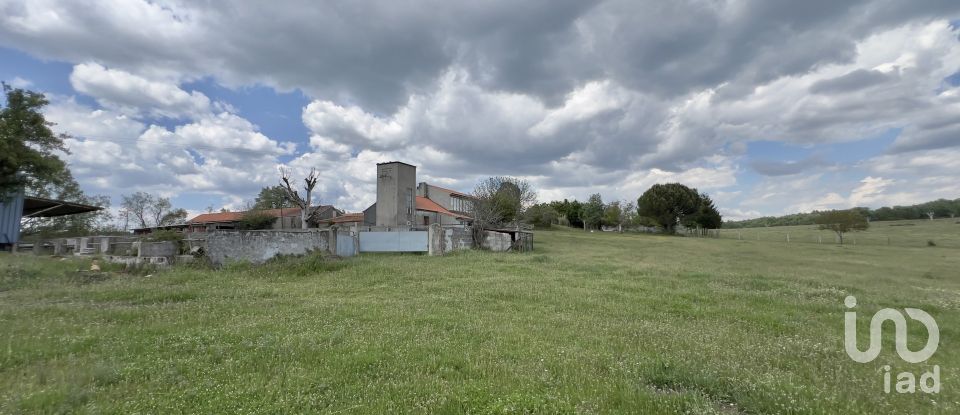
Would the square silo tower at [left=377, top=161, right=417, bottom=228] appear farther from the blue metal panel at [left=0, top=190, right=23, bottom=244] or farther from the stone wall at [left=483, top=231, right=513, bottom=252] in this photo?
the blue metal panel at [left=0, top=190, right=23, bottom=244]

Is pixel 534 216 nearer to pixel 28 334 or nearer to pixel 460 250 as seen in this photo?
pixel 460 250

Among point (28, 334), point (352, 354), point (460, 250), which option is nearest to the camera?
point (352, 354)

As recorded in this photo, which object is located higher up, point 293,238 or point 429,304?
point 293,238

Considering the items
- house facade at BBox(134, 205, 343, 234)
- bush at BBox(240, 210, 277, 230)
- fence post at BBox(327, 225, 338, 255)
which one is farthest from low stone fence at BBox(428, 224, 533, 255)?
bush at BBox(240, 210, 277, 230)

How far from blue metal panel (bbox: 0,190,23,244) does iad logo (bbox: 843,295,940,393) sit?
1514 inches

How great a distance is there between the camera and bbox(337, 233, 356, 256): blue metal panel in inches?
914

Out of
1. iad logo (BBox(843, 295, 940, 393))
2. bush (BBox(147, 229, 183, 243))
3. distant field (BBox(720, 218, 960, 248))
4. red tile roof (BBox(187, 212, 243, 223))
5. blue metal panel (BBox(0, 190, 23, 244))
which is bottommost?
iad logo (BBox(843, 295, 940, 393))

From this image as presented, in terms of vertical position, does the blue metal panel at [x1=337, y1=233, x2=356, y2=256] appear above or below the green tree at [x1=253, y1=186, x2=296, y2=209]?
below

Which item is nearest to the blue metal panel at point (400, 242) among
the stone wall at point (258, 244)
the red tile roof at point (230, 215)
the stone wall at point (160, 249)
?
the stone wall at point (258, 244)

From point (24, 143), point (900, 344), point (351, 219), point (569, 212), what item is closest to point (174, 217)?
point (351, 219)

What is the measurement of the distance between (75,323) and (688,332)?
1105cm

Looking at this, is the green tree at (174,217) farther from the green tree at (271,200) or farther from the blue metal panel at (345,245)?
the blue metal panel at (345,245)

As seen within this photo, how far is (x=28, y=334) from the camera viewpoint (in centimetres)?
689

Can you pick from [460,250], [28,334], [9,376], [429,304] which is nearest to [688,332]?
[429,304]
